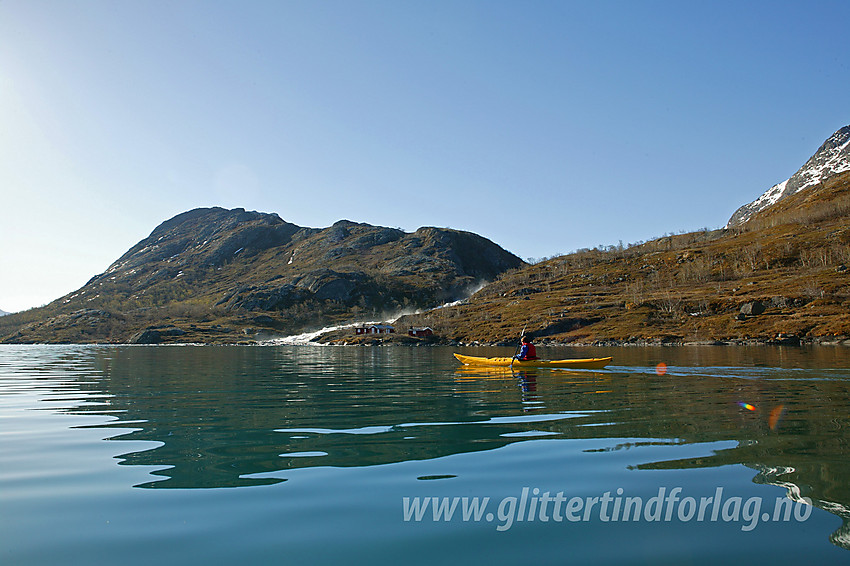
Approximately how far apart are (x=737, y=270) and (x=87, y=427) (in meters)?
199

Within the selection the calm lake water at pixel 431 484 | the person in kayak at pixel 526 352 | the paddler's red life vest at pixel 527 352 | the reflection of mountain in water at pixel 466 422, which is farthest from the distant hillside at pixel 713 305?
the calm lake water at pixel 431 484

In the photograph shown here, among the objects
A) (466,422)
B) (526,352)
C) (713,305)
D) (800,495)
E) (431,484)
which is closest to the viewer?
(800,495)

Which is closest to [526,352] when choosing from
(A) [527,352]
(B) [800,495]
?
(A) [527,352]

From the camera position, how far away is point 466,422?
1681cm

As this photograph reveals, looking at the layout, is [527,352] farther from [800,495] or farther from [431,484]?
[431,484]

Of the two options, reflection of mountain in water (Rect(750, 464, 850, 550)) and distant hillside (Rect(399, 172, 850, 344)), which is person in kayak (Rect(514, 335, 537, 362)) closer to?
reflection of mountain in water (Rect(750, 464, 850, 550))

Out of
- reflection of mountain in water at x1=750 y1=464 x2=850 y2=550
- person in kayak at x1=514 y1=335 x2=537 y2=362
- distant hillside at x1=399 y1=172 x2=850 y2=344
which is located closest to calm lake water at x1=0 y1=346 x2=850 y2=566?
reflection of mountain in water at x1=750 y1=464 x2=850 y2=550

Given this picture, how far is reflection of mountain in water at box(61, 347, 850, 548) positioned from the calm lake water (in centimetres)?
10

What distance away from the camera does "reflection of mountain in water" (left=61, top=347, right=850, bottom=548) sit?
36.0ft

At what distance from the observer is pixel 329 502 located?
862cm

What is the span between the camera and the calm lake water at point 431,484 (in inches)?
270

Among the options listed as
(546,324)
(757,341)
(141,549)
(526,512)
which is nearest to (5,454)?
(141,549)

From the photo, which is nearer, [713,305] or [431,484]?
[431,484]

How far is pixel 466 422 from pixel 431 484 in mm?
7357
